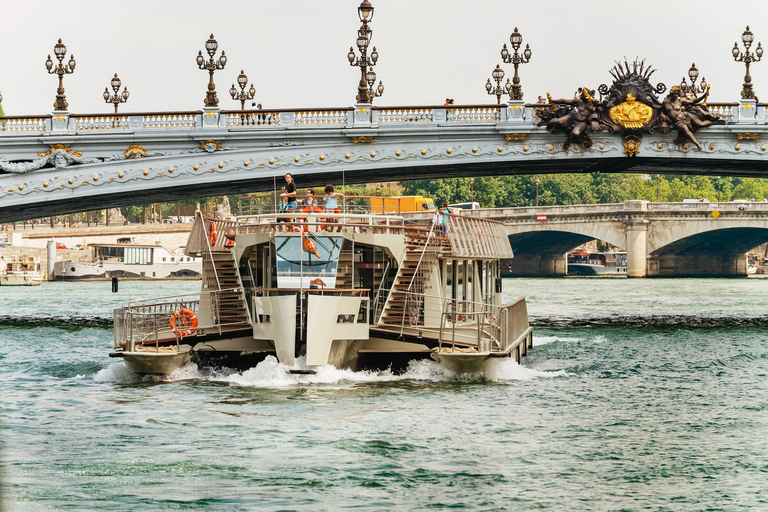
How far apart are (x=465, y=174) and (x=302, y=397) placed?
24550 mm

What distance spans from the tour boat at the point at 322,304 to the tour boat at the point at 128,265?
7616 centimetres

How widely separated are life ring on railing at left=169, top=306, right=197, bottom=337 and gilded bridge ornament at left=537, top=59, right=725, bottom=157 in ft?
60.7

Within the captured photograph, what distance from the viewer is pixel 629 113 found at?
Answer: 41.4m

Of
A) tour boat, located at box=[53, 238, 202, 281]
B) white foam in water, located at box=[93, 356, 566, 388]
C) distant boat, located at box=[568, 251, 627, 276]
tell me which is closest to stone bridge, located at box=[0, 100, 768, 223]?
white foam in water, located at box=[93, 356, 566, 388]

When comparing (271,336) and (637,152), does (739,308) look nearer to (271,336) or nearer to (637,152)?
(637,152)

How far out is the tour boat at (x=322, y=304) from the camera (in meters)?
24.7

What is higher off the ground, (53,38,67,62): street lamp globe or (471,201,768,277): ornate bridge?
(53,38,67,62): street lamp globe

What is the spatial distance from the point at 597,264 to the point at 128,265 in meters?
52.7

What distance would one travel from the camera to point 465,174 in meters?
46.1

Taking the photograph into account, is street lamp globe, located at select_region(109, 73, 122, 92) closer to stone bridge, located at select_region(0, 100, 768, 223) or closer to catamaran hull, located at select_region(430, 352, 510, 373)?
stone bridge, located at select_region(0, 100, 768, 223)

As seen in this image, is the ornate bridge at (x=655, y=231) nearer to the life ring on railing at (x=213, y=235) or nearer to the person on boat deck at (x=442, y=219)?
the person on boat deck at (x=442, y=219)

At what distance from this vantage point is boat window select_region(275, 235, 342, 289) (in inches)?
982

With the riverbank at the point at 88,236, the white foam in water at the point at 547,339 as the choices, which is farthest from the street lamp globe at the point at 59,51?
the riverbank at the point at 88,236

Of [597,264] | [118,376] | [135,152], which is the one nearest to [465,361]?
[118,376]
